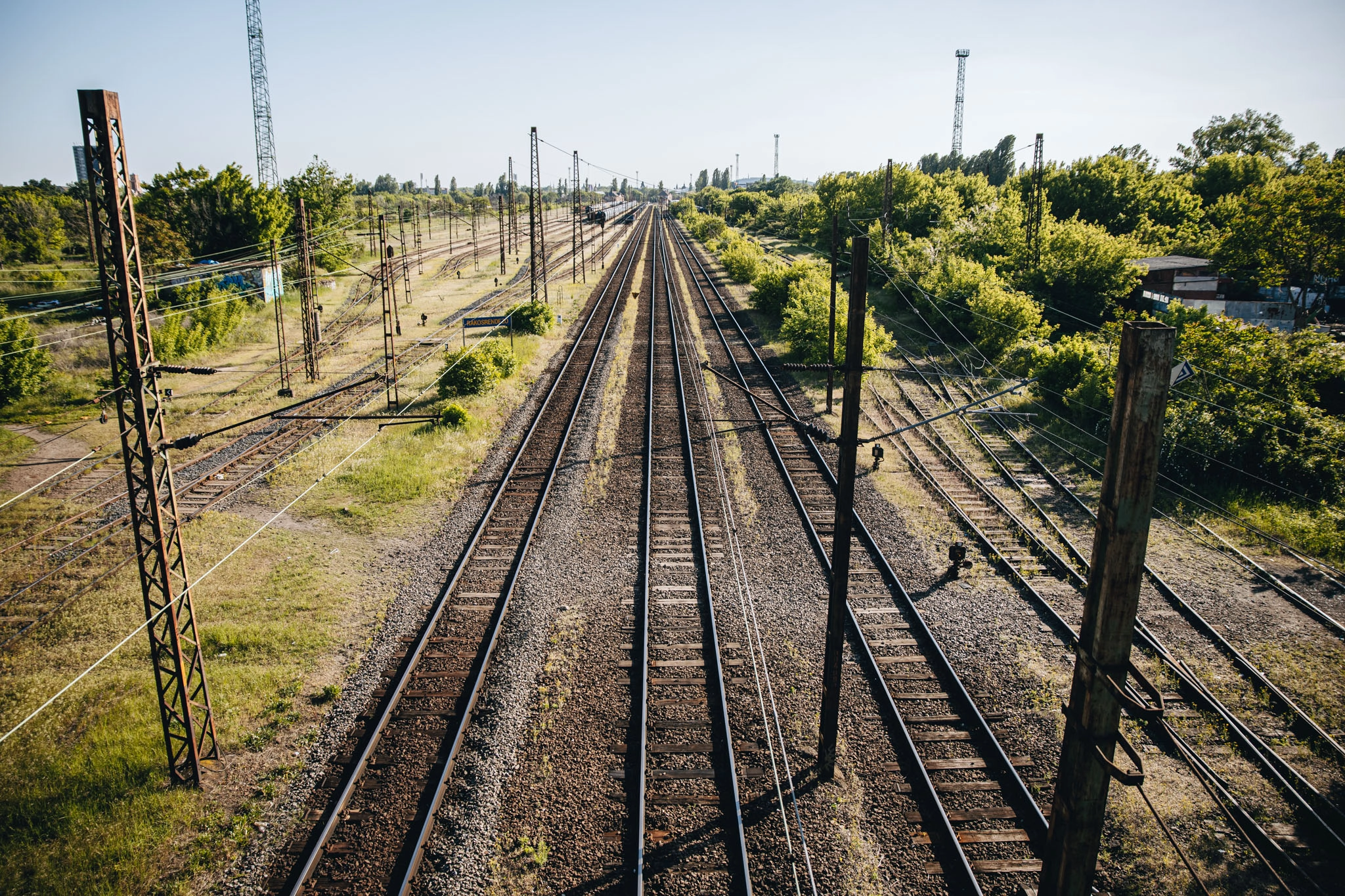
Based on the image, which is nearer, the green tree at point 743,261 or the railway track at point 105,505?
the railway track at point 105,505

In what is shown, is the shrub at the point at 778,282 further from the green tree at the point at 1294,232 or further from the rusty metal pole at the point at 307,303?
the rusty metal pole at the point at 307,303

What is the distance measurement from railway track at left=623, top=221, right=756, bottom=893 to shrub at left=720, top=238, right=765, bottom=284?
116ft

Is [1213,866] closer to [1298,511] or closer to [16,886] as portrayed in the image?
[1298,511]

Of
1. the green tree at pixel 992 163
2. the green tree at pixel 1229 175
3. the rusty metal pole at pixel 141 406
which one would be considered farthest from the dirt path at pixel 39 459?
the green tree at pixel 992 163

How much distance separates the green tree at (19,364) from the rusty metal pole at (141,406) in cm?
2054

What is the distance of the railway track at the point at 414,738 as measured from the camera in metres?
7.80

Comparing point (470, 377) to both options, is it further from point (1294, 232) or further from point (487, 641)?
point (1294, 232)

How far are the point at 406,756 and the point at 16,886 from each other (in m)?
3.90

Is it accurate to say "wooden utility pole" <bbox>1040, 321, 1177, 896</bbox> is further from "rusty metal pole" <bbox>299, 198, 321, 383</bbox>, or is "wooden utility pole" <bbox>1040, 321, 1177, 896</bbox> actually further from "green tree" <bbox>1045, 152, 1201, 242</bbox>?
"green tree" <bbox>1045, 152, 1201, 242</bbox>

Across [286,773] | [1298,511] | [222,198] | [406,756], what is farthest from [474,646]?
[222,198]

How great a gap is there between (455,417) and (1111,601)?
19.4 metres

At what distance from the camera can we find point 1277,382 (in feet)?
58.1

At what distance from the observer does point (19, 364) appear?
2417 centimetres

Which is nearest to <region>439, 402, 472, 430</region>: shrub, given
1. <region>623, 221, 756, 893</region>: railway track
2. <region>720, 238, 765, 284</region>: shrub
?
<region>623, 221, 756, 893</region>: railway track
